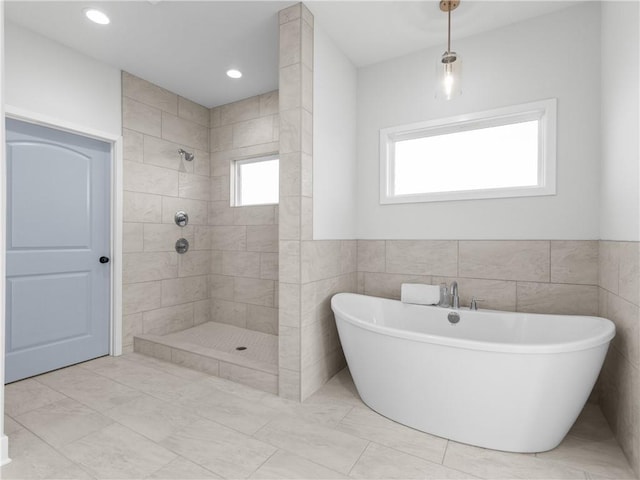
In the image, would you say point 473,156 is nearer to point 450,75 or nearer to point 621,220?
point 450,75

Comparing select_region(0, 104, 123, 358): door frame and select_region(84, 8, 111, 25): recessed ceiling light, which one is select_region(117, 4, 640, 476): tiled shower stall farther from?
select_region(84, 8, 111, 25): recessed ceiling light

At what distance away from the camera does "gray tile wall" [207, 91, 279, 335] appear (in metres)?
3.47

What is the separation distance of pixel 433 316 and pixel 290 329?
3.40ft

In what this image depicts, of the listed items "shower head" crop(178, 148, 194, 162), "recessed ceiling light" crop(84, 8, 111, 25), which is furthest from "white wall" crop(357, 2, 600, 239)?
"recessed ceiling light" crop(84, 8, 111, 25)

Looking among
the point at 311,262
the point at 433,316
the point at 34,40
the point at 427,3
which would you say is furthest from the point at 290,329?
the point at 34,40

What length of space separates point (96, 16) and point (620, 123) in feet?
11.0

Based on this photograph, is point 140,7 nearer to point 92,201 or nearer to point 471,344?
point 92,201

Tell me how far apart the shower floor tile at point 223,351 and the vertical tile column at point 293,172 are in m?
0.26

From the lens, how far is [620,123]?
181cm

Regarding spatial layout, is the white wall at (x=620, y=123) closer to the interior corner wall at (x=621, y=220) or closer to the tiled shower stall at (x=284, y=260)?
the interior corner wall at (x=621, y=220)

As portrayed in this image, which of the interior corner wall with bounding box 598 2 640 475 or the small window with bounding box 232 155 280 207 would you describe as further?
the small window with bounding box 232 155 280 207

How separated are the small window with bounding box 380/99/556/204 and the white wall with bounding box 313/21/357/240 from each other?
0.31 m

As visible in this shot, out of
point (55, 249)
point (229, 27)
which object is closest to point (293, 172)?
point (229, 27)

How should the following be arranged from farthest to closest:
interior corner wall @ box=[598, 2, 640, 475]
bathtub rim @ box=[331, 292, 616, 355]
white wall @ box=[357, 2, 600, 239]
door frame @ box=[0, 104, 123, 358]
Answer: door frame @ box=[0, 104, 123, 358] < white wall @ box=[357, 2, 600, 239] < interior corner wall @ box=[598, 2, 640, 475] < bathtub rim @ box=[331, 292, 616, 355]
